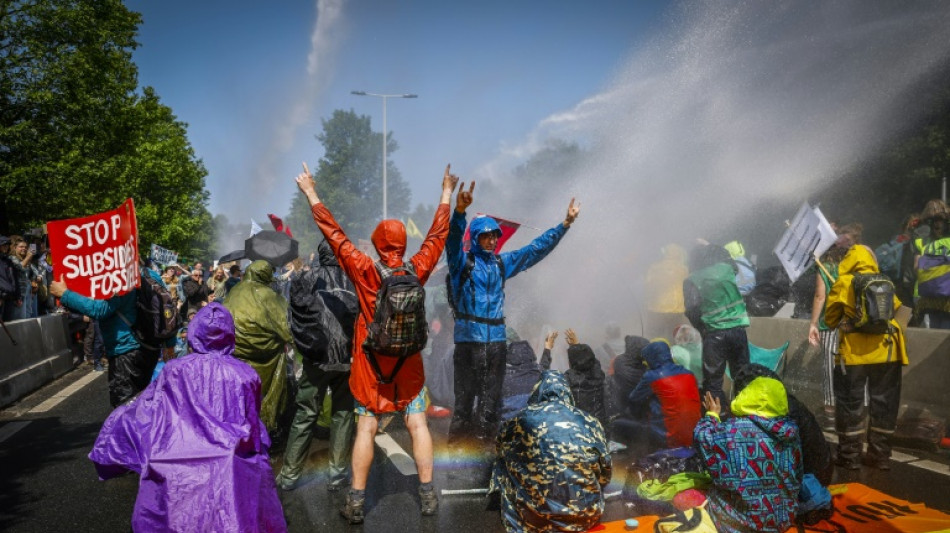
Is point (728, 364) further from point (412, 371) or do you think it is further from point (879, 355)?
point (412, 371)

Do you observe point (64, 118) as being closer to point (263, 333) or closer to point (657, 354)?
point (263, 333)

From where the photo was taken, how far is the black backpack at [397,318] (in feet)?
11.8

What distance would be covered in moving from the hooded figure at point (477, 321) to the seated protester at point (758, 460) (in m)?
1.93

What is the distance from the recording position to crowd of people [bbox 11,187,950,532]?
8.83ft

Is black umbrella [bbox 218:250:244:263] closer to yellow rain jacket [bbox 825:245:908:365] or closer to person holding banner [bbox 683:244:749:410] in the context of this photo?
person holding banner [bbox 683:244:749:410]

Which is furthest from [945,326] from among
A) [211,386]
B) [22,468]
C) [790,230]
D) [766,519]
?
[22,468]

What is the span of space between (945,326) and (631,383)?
3418 mm

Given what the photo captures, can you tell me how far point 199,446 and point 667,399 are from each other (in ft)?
11.4

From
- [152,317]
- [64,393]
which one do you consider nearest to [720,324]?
[152,317]

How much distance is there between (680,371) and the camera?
16.5 feet

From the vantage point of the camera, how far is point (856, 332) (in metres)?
4.95

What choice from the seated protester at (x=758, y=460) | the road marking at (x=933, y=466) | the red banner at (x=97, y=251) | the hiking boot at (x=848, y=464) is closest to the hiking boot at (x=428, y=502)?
the seated protester at (x=758, y=460)

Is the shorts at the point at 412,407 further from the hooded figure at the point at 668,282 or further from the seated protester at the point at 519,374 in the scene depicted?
the hooded figure at the point at 668,282

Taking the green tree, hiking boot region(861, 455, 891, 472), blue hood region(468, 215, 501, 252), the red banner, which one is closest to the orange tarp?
hiking boot region(861, 455, 891, 472)
